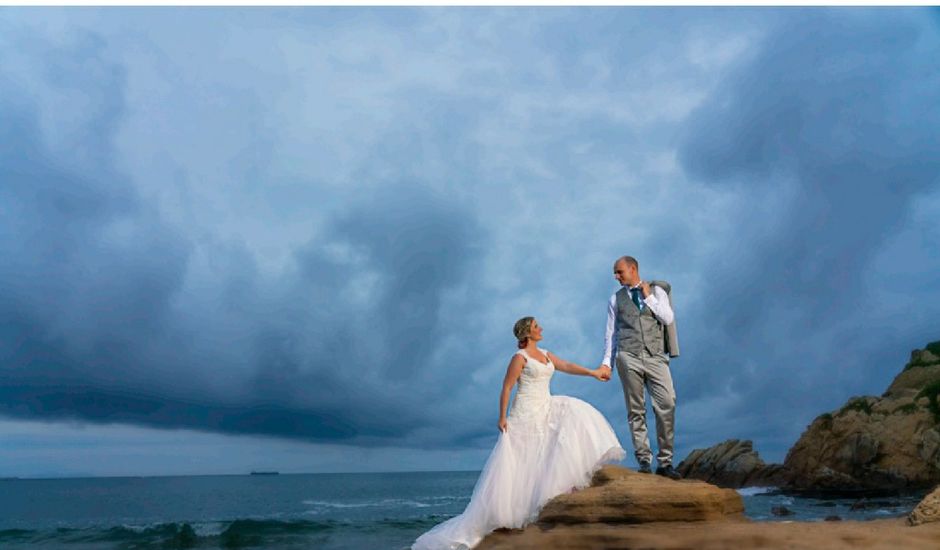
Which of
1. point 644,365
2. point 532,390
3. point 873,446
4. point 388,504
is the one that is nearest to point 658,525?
point 644,365

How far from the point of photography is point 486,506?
10.3 meters

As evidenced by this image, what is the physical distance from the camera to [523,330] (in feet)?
34.4

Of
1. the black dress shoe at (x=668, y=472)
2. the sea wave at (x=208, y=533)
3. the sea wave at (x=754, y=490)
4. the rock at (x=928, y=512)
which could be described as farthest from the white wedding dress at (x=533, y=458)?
the sea wave at (x=754, y=490)

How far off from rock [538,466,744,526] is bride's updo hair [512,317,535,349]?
2122mm

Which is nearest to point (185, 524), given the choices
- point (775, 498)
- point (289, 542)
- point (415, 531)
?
point (289, 542)

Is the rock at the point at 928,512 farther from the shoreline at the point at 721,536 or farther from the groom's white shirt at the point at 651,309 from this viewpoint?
the groom's white shirt at the point at 651,309

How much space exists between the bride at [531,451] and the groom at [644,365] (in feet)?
1.23

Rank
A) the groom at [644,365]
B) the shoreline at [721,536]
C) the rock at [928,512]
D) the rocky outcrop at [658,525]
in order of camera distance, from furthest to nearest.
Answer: the groom at [644,365] → the rock at [928,512] → the rocky outcrop at [658,525] → the shoreline at [721,536]

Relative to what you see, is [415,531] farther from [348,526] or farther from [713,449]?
[713,449]

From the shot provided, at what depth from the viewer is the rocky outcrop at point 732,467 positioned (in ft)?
132

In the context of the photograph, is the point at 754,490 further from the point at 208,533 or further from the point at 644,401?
the point at 644,401

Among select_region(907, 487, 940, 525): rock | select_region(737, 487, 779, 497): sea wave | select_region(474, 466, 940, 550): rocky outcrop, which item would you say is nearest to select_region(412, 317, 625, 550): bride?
select_region(474, 466, 940, 550): rocky outcrop

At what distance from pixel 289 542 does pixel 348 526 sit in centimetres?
A: 453

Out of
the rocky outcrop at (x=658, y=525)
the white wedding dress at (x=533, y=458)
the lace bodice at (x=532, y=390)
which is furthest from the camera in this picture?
the lace bodice at (x=532, y=390)
